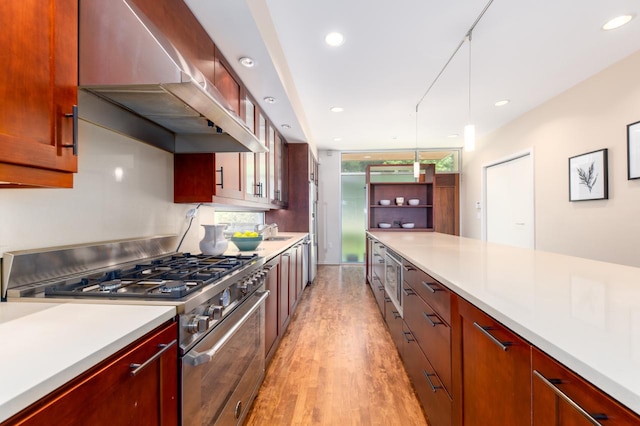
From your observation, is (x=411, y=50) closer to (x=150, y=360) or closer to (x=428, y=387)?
(x=428, y=387)

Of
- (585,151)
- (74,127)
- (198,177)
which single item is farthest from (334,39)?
(585,151)

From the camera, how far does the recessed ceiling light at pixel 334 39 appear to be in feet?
7.80

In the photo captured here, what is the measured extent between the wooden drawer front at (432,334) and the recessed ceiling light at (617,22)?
8.69 feet

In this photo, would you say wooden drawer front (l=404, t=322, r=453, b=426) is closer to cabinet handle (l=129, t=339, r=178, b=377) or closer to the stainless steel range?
→ the stainless steel range

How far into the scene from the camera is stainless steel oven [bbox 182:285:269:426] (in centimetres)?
98

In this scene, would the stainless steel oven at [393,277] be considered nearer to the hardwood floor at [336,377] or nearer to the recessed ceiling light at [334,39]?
the hardwood floor at [336,377]

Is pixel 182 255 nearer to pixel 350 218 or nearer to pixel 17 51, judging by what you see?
pixel 17 51

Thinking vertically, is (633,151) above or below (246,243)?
above

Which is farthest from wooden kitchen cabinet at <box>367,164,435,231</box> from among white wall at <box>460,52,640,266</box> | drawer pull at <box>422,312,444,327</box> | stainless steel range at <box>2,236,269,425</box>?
stainless steel range at <box>2,236,269,425</box>

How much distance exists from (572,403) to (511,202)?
16.0 ft

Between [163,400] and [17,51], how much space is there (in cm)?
100

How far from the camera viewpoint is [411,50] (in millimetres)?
2605

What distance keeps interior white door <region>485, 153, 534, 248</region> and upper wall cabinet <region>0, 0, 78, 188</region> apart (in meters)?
5.00

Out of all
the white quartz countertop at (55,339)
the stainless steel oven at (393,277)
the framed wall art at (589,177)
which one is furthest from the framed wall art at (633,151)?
the white quartz countertop at (55,339)
